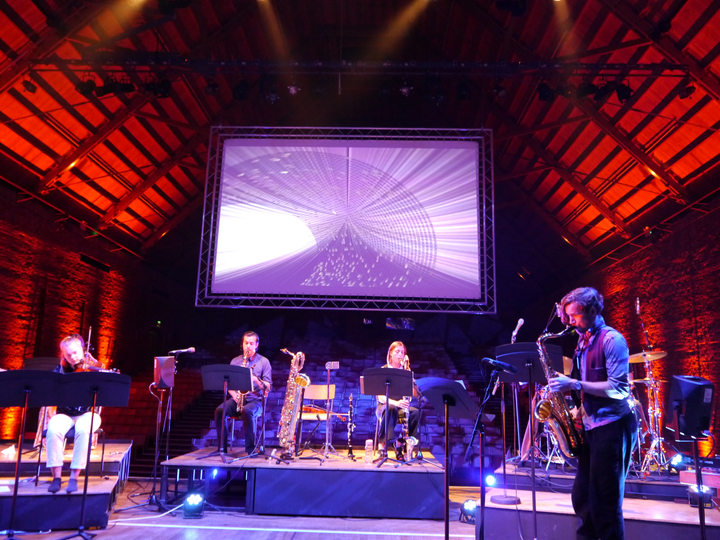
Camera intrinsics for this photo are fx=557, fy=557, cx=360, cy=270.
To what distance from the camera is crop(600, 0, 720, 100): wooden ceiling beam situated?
8039 mm

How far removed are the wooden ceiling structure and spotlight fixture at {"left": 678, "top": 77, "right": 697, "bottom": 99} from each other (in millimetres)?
55

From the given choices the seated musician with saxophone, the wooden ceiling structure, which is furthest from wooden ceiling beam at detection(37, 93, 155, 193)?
the seated musician with saxophone

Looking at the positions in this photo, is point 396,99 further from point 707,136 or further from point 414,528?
point 414,528

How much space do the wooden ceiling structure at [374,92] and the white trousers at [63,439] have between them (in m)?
5.52

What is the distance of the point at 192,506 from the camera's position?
5625 millimetres

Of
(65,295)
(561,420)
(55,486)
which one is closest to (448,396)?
(561,420)

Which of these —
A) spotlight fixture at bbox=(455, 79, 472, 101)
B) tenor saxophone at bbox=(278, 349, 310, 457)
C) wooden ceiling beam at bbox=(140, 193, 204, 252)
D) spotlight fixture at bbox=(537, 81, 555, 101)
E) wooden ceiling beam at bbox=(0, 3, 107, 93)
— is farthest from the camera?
wooden ceiling beam at bbox=(140, 193, 204, 252)

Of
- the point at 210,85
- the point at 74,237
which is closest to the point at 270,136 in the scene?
the point at 210,85

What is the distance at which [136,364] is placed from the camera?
609 inches

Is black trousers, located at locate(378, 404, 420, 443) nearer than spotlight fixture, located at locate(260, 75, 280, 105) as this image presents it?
Yes

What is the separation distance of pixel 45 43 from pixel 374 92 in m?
8.29

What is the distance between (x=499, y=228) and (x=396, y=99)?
5.16 metres

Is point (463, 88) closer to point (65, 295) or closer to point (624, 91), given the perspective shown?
point (624, 91)

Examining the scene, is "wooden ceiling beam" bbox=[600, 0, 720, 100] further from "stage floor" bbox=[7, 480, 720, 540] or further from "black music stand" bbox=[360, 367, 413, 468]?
"black music stand" bbox=[360, 367, 413, 468]
